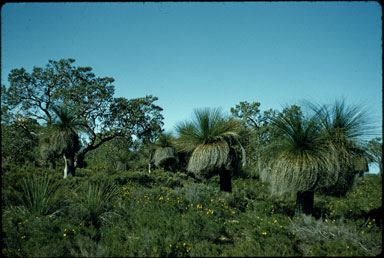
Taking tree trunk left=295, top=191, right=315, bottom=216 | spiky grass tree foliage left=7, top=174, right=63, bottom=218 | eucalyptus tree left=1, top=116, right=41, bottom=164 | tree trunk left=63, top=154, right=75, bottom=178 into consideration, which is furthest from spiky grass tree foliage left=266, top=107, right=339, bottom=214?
eucalyptus tree left=1, top=116, right=41, bottom=164

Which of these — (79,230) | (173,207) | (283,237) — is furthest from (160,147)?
(283,237)

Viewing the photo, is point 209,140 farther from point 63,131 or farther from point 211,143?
point 63,131

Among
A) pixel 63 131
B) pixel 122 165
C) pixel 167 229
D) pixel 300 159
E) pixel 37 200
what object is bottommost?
pixel 167 229

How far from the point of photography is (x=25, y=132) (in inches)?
660

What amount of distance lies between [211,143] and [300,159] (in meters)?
3.82

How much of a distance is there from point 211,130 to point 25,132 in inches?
559

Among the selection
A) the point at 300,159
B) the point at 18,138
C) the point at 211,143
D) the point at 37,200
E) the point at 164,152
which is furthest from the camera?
the point at 164,152

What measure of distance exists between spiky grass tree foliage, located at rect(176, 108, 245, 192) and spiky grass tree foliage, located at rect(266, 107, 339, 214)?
2.47 metres

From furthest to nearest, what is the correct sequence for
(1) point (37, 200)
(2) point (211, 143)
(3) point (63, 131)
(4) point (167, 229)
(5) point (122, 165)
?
(5) point (122, 165) → (3) point (63, 131) → (2) point (211, 143) → (1) point (37, 200) → (4) point (167, 229)

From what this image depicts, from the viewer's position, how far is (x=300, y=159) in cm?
570

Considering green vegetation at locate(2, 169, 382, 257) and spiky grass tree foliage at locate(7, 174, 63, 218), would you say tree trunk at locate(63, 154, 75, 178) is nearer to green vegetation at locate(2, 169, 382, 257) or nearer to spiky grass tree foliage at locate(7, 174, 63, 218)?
green vegetation at locate(2, 169, 382, 257)

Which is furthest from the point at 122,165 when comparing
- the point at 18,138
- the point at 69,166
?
the point at 69,166

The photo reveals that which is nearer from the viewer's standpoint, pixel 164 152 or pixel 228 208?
pixel 228 208

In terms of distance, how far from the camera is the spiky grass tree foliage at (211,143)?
8.63 meters
